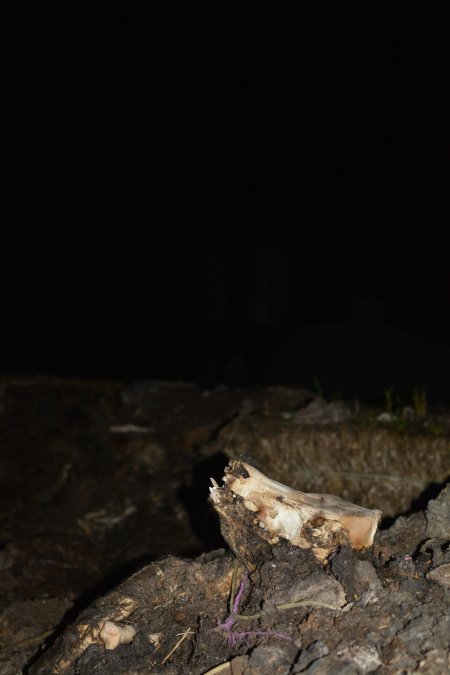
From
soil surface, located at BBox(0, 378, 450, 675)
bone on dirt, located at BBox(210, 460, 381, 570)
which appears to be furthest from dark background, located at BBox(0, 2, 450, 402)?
bone on dirt, located at BBox(210, 460, 381, 570)

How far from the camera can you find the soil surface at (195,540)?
1374mm

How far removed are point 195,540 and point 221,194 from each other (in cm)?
524

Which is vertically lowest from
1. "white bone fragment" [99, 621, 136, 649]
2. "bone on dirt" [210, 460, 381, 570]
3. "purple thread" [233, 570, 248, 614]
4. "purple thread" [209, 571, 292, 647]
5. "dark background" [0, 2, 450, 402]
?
"white bone fragment" [99, 621, 136, 649]

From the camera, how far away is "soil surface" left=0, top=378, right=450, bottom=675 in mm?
1374

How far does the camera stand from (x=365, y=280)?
7004mm

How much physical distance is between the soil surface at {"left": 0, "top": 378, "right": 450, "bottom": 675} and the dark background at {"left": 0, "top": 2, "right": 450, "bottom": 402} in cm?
261

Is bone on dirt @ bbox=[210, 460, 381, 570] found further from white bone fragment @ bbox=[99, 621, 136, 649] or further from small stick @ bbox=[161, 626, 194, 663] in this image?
white bone fragment @ bbox=[99, 621, 136, 649]

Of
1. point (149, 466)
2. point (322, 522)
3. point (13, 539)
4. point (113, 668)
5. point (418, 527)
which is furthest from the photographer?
point (149, 466)

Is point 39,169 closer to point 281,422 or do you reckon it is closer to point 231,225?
point 231,225

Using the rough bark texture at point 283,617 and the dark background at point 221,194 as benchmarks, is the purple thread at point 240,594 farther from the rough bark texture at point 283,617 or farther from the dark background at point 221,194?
the dark background at point 221,194

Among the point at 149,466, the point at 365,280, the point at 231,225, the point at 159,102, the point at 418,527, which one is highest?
the point at 159,102

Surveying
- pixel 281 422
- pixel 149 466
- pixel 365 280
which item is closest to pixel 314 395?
pixel 281 422

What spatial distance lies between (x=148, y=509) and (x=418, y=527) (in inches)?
51.9

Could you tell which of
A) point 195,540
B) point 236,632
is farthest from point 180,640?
point 195,540
